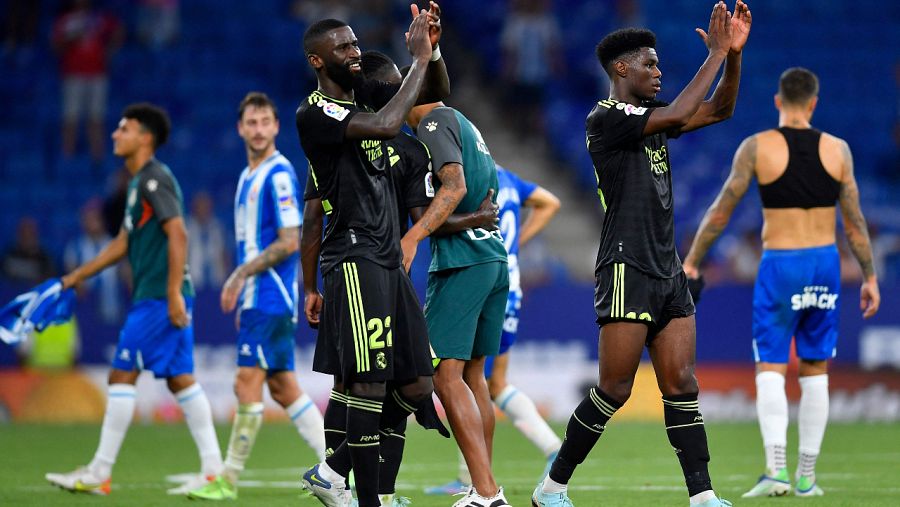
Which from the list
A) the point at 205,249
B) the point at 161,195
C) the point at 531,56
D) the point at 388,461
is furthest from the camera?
the point at 531,56

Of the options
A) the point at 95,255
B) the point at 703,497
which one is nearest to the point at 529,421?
the point at 703,497

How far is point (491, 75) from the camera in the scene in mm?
22969

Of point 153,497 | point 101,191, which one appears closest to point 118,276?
point 101,191

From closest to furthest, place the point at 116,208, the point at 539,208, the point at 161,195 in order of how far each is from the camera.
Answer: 1. the point at 161,195
2. the point at 539,208
3. the point at 116,208

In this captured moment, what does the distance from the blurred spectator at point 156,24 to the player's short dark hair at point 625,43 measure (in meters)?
16.7

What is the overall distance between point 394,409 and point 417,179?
4.00 feet

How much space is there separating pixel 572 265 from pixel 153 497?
12.4 meters

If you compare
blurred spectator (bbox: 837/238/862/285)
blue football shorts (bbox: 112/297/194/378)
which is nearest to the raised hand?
blue football shorts (bbox: 112/297/194/378)

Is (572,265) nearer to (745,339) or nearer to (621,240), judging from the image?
(745,339)

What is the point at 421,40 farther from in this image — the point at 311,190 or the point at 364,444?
the point at 364,444

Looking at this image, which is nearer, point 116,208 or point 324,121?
point 324,121

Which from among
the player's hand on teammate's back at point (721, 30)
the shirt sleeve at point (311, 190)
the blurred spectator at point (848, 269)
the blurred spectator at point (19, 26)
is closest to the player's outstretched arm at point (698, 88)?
the player's hand on teammate's back at point (721, 30)

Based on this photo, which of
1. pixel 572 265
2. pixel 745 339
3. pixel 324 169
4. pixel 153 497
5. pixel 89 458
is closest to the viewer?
pixel 324 169

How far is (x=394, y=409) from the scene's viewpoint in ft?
22.4
